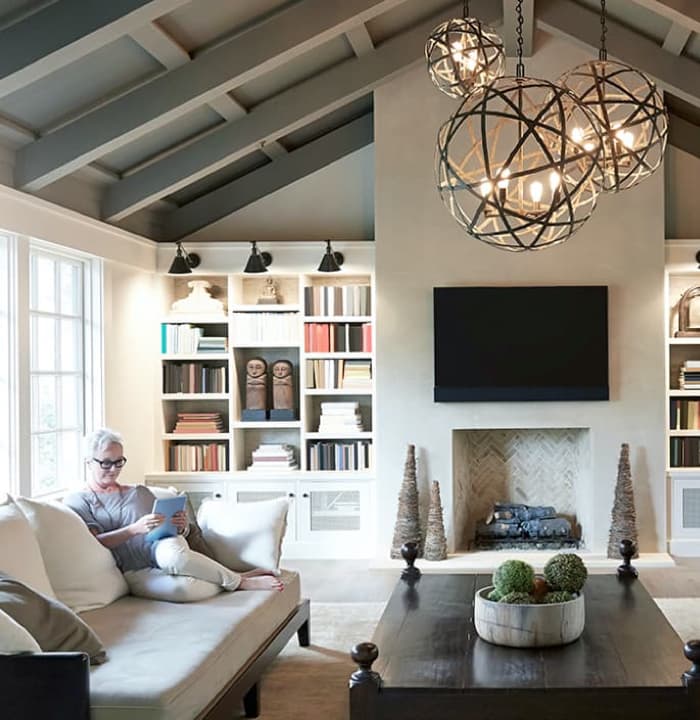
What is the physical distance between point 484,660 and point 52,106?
381 centimetres

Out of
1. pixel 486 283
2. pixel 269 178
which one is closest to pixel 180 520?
pixel 486 283

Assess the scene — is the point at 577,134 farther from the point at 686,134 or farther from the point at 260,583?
the point at 686,134

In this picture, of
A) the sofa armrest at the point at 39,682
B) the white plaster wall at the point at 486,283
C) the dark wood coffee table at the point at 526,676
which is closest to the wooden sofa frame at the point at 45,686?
the sofa armrest at the point at 39,682

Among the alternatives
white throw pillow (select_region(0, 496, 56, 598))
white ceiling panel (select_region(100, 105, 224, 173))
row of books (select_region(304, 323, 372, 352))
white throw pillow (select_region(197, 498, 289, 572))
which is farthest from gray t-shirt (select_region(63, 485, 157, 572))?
row of books (select_region(304, 323, 372, 352))

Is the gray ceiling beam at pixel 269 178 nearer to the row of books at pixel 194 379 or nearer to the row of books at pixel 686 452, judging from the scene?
the row of books at pixel 194 379

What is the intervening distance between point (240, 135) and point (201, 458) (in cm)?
257

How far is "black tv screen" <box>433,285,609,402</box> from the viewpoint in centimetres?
720

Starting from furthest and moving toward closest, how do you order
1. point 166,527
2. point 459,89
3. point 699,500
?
point 699,500
point 166,527
point 459,89

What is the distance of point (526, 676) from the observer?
328cm

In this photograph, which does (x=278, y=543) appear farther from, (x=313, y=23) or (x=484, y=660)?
(x=313, y=23)

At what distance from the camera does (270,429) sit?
26.5ft

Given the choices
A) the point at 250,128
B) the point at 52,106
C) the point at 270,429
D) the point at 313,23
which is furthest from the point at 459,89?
the point at 270,429

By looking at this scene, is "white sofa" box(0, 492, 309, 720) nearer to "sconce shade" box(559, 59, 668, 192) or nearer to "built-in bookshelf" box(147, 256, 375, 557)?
"sconce shade" box(559, 59, 668, 192)

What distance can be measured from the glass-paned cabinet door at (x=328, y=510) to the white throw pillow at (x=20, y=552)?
3851 mm
